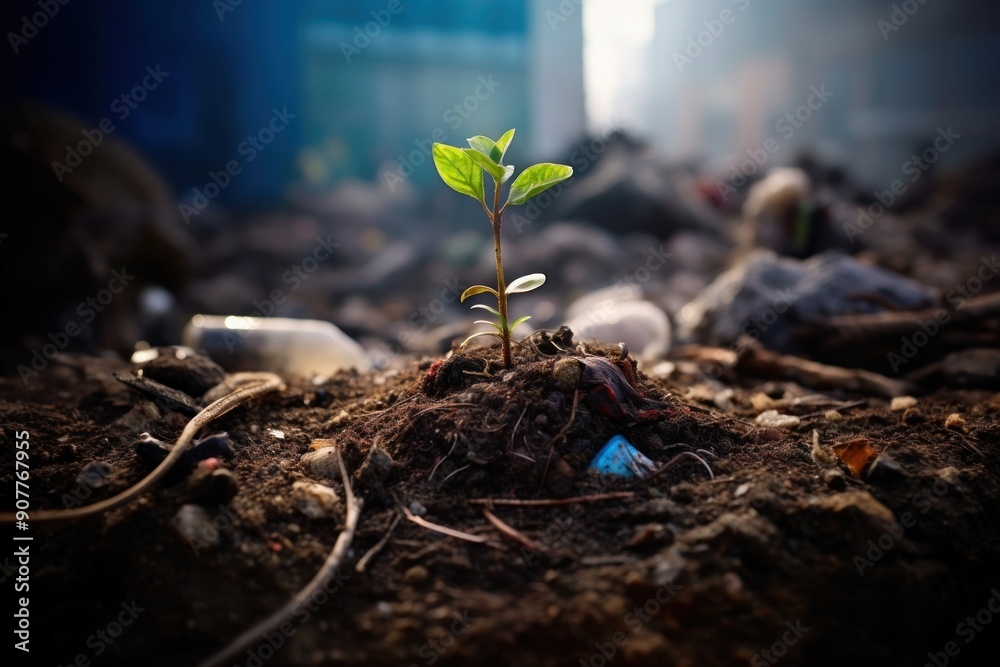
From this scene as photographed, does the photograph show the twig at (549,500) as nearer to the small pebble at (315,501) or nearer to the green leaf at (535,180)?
the small pebble at (315,501)

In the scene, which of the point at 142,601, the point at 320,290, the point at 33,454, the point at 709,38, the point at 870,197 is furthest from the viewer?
the point at 709,38

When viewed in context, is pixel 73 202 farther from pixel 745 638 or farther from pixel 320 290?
pixel 745 638

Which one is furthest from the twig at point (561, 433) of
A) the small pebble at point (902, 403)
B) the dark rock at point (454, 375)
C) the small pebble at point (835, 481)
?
the small pebble at point (902, 403)

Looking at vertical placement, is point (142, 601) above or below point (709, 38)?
below

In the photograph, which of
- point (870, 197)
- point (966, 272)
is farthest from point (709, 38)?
point (966, 272)

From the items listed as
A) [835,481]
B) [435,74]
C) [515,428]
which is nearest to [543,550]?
[515,428]

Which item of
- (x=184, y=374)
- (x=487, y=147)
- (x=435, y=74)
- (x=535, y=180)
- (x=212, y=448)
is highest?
(x=435, y=74)

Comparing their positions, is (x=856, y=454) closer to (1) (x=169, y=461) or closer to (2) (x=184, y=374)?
(1) (x=169, y=461)

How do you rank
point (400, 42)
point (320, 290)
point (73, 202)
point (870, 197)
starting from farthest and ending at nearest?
point (400, 42)
point (870, 197)
point (320, 290)
point (73, 202)
